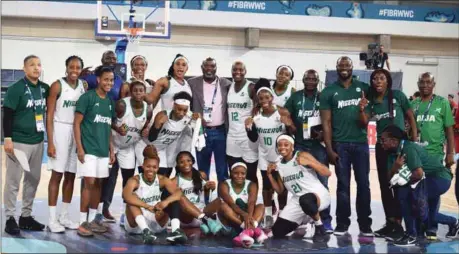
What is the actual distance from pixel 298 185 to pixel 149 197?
1.52 m

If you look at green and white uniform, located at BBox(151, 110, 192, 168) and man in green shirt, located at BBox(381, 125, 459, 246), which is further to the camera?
Answer: green and white uniform, located at BBox(151, 110, 192, 168)

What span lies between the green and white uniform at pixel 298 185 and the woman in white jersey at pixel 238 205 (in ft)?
1.01

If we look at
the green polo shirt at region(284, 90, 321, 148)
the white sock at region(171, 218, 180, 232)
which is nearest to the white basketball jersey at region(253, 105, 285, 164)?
the green polo shirt at region(284, 90, 321, 148)

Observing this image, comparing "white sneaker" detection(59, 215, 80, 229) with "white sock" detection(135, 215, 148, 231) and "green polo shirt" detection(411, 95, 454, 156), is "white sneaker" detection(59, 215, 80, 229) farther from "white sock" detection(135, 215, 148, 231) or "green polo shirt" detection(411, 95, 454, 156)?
"green polo shirt" detection(411, 95, 454, 156)

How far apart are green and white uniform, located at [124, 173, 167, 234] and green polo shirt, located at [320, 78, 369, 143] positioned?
191 cm

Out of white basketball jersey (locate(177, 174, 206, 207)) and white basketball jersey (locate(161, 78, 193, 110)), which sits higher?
white basketball jersey (locate(161, 78, 193, 110))

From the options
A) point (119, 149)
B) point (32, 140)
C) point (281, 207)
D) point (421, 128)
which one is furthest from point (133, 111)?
point (421, 128)

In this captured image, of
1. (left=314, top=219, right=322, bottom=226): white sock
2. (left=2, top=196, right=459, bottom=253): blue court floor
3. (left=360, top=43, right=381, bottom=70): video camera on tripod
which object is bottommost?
(left=2, top=196, right=459, bottom=253): blue court floor

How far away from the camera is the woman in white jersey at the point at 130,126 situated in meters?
6.61

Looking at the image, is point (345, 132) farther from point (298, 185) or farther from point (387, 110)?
point (298, 185)

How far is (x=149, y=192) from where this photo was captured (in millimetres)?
6348

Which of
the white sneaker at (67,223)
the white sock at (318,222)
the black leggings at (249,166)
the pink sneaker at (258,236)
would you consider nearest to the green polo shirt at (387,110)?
the white sock at (318,222)

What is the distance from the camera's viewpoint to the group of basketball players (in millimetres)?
6289

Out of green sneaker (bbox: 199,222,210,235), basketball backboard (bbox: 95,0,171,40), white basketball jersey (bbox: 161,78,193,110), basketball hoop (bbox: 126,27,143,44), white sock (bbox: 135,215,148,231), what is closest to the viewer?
white sock (bbox: 135,215,148,231)
